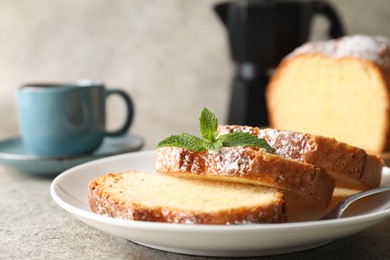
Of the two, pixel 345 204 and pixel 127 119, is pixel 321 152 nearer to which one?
pixel 345 204

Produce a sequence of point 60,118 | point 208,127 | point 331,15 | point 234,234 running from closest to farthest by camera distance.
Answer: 1. point 234,234
2. point 208,127
3. point 60,118
4. point 331,15

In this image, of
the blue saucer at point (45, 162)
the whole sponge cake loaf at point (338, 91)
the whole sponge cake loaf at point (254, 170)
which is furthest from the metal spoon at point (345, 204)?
the whole sponge cake loaf at point (338, 91)

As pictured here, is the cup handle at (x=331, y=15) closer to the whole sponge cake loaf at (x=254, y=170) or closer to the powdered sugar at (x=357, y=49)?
the powdered sugar at (x=357, y=49)

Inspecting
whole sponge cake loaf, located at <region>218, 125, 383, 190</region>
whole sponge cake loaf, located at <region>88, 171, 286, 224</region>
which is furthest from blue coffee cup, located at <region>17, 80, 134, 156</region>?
whole sponge cake loaf, located at <region>218, 125, 383, 190</region>

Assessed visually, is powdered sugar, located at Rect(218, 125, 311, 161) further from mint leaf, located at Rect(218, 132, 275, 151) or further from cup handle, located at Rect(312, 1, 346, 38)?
cup handle, located at Rect(312, 1, 346, 38)

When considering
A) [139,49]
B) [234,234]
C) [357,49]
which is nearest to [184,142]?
[234,234]

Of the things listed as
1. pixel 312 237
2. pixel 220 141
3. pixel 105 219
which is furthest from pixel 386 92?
pixel 105 219
